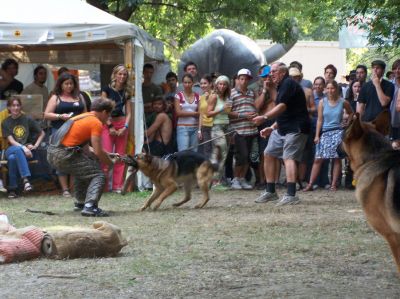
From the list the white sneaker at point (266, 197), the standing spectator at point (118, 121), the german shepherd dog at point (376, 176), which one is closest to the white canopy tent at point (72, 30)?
the standing spectator at point (118, 121)

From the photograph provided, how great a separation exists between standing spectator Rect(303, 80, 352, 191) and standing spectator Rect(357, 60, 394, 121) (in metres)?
0.49

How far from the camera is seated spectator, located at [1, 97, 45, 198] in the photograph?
14281mm

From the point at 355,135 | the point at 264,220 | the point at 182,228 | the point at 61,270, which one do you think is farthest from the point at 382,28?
the point at 61,270

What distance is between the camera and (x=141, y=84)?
14.9 m

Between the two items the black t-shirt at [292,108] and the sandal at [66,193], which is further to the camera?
the sandal at [66,193]

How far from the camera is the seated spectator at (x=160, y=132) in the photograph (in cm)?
1538

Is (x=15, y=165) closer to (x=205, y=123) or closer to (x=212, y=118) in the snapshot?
(x=205, y=123)

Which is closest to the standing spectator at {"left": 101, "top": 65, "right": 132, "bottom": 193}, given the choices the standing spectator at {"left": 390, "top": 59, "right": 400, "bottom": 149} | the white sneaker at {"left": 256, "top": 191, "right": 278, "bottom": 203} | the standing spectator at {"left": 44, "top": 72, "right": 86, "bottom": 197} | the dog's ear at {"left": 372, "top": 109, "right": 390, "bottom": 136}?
the standing spectator at {"left": 44, "top": 72, "right": 86, "bottom": 197}

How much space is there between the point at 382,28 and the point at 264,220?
2.91 metres

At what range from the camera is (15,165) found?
46.9 feet

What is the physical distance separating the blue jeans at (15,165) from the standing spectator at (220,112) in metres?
3.09

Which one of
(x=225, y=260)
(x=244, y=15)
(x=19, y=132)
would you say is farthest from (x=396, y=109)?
(x=244, y=15)

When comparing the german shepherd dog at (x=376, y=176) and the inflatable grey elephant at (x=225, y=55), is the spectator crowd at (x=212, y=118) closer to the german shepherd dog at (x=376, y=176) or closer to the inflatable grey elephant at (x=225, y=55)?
the inflatable grey elephant at (x=225, y=55)

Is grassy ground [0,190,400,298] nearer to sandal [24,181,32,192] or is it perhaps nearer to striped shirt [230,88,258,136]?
sandal [24,181,32,192]
